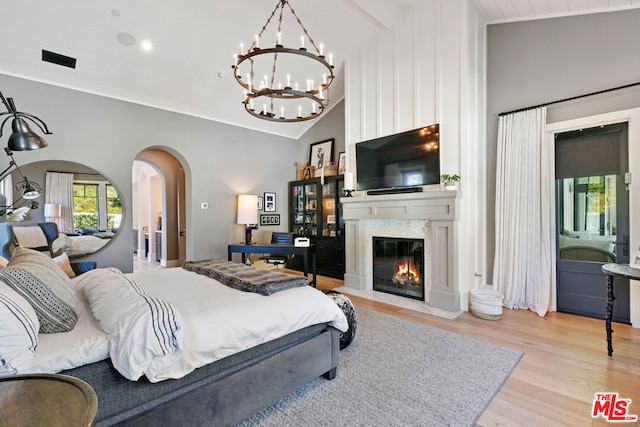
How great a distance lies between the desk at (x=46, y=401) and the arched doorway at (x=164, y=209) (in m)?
4.72

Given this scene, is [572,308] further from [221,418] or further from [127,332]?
[127,332]

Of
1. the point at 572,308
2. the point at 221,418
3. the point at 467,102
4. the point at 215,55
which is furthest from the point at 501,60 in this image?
the point at 221,418

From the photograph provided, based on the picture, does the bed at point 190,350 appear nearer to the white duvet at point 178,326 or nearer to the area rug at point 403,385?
the white duvet at point 178,326

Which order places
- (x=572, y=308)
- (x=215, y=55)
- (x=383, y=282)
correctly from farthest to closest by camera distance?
(x=383, y=282) → (x=215, y=55) → (x=572, y=308)

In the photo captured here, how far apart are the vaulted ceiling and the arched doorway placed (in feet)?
4.68

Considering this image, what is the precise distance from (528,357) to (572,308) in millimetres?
1533

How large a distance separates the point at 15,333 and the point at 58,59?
13.0 feet

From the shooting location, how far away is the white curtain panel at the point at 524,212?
11.5 ft

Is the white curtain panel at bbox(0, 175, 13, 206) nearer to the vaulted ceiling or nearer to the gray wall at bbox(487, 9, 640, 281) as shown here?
the vaulted ceiling

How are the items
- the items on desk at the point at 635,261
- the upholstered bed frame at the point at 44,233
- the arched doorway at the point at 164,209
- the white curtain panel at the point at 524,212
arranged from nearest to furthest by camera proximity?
the items on desk at the point at 635,261 → the upholstered bed frame at the point at 44,233 → the white curtain panel at the point at 524,212 → the arched doorway at the point at 164,209

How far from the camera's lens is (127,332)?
1347mm

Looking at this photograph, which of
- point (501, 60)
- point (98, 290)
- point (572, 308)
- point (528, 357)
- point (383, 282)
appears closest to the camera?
point (98, 290)

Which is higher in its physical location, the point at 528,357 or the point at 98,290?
the point at 98,290

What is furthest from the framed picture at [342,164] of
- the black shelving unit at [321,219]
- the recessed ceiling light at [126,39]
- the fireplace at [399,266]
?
the recessed ceiling light at [126,39]
